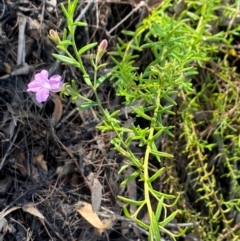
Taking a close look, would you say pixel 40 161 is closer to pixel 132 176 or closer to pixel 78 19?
pixel 132 176

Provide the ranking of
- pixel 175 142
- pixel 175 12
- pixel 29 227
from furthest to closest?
pixel 175 12 < pixel 175 142 < pixel 29 227

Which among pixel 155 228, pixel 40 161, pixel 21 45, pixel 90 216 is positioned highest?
pixel 21 45

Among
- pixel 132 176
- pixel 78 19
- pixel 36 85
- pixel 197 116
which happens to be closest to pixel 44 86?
pixel 36 85

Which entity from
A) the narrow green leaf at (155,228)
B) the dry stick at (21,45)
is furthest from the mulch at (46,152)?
the narrow green leaf at (155,228)

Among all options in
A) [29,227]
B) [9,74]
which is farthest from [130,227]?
[9,74]

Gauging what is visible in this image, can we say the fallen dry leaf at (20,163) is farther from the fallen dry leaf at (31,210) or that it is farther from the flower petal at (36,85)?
the flower petal at (36,85)

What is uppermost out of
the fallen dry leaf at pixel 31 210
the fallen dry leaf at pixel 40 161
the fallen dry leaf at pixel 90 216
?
the fallen dry leaf at pixel 40 161

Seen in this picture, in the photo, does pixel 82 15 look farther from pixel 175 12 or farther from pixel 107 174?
pixel 107 174
